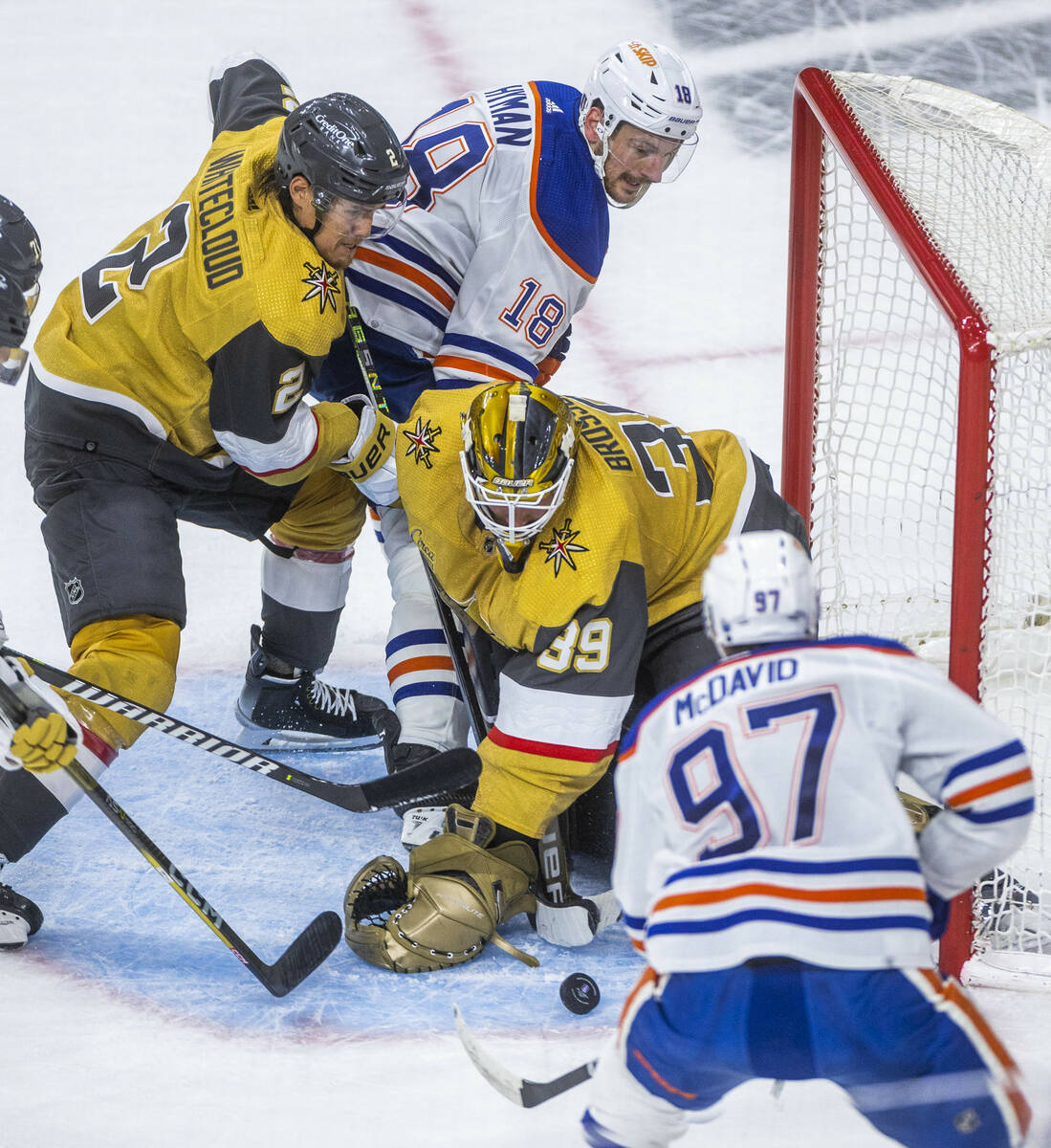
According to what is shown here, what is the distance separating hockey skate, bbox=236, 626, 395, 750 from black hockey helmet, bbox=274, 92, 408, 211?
1100 mm

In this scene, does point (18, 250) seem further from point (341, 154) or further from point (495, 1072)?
point (495, 1072)

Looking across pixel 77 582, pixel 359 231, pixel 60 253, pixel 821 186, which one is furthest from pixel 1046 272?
pixel 60 253

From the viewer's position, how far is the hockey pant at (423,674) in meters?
2.78

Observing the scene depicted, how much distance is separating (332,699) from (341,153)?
49.6 inches

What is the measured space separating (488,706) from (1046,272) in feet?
4.01

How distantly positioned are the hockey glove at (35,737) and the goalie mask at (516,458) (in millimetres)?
684

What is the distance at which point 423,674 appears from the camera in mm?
2803

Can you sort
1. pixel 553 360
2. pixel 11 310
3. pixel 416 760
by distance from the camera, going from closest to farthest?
1. pixel 11 310
2. pixel 416 760
3. pixel 553 360

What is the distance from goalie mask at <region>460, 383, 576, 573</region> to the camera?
2277 mm

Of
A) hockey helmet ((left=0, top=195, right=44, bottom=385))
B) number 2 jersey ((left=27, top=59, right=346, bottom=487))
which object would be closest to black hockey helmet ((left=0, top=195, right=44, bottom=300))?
hockey helmet ((left=0, top=195, right=44, bottom=385))

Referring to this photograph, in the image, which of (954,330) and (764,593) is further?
(954,330)

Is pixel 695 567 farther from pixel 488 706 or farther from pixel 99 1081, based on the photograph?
pixel 99 1081

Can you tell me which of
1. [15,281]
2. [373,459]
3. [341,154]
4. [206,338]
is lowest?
[373,459]

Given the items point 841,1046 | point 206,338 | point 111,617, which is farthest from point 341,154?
point 841,1046
